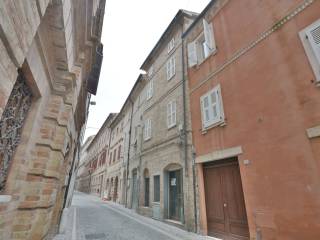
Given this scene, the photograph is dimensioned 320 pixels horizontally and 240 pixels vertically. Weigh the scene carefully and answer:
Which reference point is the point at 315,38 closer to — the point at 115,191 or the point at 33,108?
the point at 33,108

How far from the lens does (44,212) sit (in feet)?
10.4

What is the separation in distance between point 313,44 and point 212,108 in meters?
3.72

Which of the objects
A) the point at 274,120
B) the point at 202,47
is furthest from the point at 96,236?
the point at 202,47

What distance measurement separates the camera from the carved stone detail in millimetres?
2271

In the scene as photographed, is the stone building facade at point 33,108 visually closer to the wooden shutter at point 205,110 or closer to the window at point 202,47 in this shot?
the wooden shutter at point 205,110

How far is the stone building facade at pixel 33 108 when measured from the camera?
5.39ft

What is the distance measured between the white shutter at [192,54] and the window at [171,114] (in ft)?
7.87

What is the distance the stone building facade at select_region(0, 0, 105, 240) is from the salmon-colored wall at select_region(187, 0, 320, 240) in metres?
5.34

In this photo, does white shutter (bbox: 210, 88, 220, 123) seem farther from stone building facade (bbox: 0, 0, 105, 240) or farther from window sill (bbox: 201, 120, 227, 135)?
stone building facade (bbox: 0, 0, 105, 240)

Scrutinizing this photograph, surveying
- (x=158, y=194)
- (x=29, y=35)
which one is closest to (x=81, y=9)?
(x=29, y=35)

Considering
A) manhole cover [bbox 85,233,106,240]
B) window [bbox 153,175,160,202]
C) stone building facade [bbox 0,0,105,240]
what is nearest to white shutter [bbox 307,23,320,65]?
stone building facade [bbox 0,0,105,240]

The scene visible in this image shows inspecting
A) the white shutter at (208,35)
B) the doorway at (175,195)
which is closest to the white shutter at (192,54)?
the white shutter at (208,35)

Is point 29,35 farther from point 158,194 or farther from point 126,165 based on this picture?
point 126,165

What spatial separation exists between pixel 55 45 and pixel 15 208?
8.08ft
